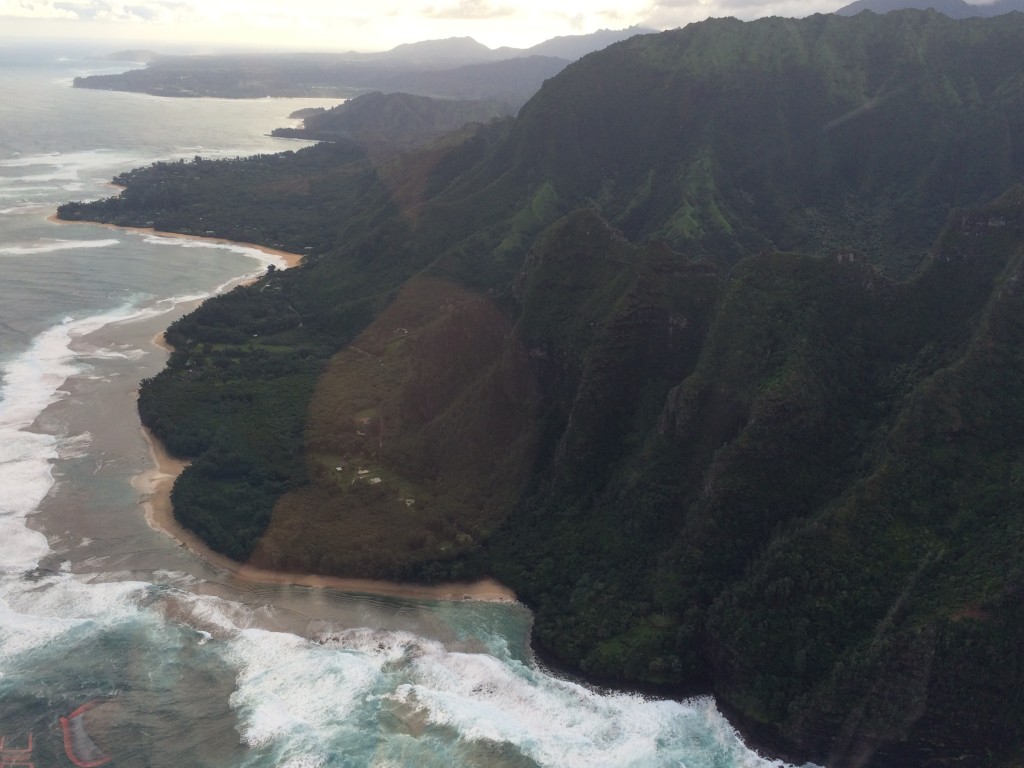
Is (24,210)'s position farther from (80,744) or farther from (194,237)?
(80,744)

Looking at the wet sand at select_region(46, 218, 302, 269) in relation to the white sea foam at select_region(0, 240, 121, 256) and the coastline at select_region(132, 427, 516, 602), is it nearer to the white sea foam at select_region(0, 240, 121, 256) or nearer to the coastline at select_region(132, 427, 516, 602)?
the white sea foam at select_region(0, 240, 121, 256)

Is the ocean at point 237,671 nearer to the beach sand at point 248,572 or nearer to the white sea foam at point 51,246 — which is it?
the beach sand at point 248,572

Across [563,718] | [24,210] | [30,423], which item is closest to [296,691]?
[563,718]

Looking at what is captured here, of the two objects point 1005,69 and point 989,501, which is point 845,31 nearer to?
point 1005,69

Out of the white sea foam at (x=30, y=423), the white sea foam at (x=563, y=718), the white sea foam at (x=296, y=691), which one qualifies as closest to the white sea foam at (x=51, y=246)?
the white sea foam at (x=30, y=423)

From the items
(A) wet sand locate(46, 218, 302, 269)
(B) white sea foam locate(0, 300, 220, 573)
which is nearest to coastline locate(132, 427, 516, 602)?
(B) white sea foam locate(0, 300, 220, 573)

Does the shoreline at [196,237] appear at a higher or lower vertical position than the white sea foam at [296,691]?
higher

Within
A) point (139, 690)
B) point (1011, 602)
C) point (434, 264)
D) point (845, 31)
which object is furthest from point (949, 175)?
point (139, 690)
